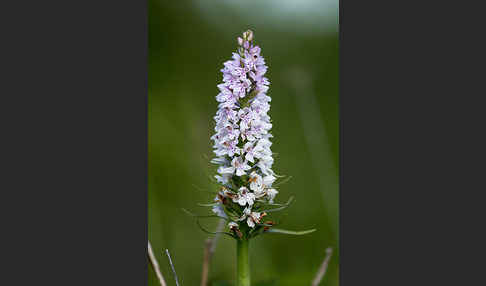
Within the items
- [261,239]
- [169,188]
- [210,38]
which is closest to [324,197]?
[261,239]

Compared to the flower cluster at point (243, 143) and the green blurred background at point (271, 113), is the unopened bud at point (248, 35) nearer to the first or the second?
the flower cluster at point (243, 143)

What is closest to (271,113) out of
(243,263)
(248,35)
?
(248,35)

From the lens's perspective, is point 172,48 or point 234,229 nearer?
point 234,229

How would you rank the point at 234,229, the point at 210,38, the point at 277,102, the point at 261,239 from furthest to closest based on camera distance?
the point at 277,102
the point at 210,38
the point at 261,239
the point at 234,229

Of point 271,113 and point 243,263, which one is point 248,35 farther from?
point 271,113

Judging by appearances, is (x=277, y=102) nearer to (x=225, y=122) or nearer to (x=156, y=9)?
(x=156, y=9)

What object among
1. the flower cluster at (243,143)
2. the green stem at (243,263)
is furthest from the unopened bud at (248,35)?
the green stem at (243,263)

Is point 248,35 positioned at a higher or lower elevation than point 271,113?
higher

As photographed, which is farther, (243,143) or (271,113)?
(271,113)
